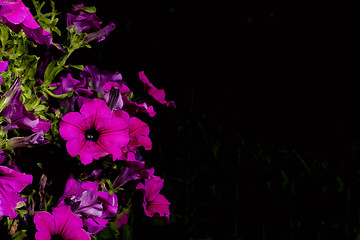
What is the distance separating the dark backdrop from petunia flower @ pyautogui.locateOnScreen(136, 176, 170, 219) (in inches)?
54.3

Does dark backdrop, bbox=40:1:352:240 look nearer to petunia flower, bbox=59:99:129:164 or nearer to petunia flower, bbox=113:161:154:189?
petunia flower, bbox=113:161:154:189

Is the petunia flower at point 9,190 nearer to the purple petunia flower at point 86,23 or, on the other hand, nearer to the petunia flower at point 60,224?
the petunia flower at point 60,224

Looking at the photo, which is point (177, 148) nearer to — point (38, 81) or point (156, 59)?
point (156, 59)

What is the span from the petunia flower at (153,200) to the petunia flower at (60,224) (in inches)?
9.2

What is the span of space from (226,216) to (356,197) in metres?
0.98

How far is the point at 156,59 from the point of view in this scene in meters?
4.61

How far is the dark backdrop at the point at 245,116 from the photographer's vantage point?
2879 millimetres

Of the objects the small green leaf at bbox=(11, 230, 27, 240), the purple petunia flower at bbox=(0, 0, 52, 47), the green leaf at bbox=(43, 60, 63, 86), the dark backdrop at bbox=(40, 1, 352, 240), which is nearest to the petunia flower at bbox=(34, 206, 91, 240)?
Answer: the small green leaf at bbox=(11, 230, 27, 240)

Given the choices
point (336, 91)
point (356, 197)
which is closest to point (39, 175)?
point (356, 197)

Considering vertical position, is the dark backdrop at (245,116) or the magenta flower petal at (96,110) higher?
the magenta flower petal at (96,110)

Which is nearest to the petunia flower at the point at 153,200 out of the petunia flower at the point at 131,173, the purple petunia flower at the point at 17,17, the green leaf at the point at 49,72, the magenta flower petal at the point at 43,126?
the petunia flower at the point at 131,173

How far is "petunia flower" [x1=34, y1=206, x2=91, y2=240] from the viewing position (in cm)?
104

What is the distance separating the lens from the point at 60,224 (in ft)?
3.48

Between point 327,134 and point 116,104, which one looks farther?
point 327,134
